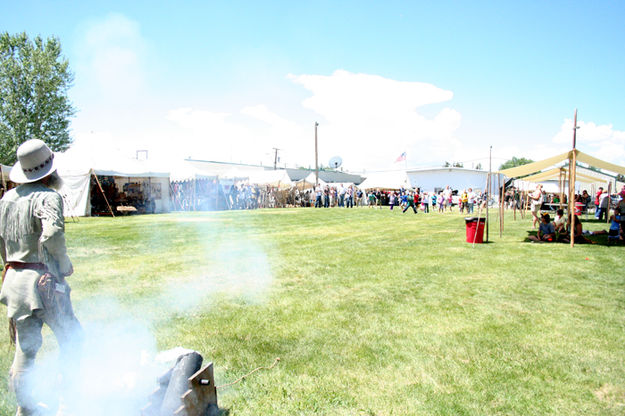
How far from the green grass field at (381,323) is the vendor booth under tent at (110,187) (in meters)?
11.6

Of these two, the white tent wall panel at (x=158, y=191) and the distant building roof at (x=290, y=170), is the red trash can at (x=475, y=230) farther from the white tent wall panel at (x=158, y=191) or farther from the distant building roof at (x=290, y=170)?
the distant building roof at (x=290, y=170)

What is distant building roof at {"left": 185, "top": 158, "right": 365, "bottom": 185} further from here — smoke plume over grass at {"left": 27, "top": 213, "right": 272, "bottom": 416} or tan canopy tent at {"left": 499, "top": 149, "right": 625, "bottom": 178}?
smoke plume over grass at {"left": 27, "top": 213, "right": 272, "bottom": 416}

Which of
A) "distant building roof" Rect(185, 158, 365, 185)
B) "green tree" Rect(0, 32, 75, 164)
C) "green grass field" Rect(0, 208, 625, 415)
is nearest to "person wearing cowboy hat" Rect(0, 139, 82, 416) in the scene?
"green grass field" Rect(0, 208, 625, 415)

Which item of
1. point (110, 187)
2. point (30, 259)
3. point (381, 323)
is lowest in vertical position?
point (381, 323)

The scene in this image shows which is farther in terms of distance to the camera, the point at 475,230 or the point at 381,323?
the point at 475,230

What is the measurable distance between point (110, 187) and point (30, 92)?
18880 millimetres

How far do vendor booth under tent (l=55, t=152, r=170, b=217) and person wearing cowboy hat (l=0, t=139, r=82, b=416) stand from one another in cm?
1627

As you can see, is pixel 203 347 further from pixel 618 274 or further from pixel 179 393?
pixel 618 274

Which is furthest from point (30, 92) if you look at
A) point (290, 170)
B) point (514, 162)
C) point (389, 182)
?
point (514, 162)

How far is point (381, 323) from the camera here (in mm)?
4379

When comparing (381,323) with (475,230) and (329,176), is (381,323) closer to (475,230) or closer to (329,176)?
(475,230)

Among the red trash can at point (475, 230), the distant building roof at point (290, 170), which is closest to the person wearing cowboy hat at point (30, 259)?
the red trash can at point (475, 230)

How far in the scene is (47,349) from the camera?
365cm

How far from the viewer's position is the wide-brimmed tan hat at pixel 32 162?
238 centimetres
